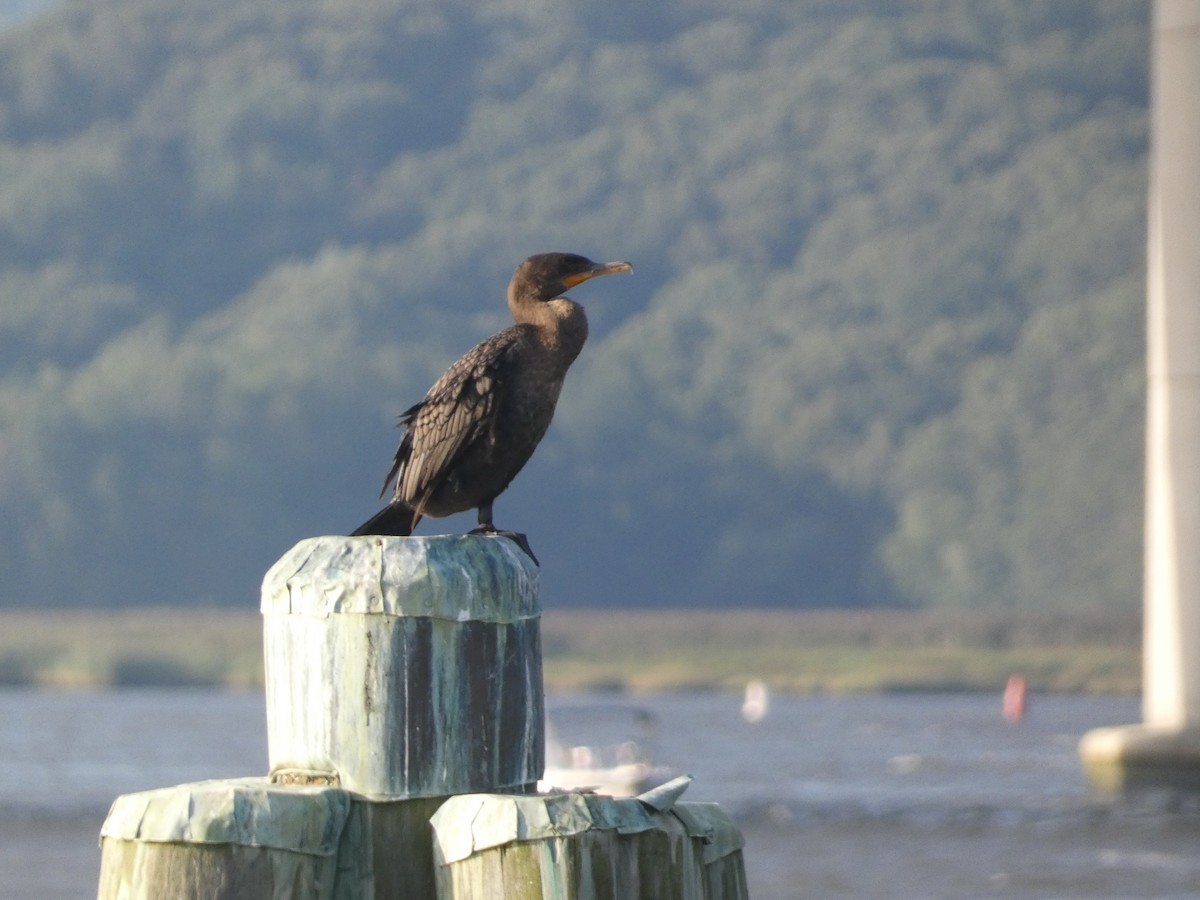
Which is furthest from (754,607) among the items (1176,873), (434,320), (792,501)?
(1176,873)

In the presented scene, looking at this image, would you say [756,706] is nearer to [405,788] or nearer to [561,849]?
[405,788]

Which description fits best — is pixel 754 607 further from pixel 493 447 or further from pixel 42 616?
pixel 493 447

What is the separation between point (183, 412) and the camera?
143 meters

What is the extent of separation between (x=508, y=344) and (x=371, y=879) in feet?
7.80

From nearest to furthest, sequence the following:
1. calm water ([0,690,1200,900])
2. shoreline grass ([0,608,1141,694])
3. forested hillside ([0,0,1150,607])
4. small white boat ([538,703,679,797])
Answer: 1. calm water ([0,690,1200,900])
2. small white boat ([538,703,679,797])
3. shoreline grass ([0,608,1141,694])
4. forested hillside ([0,0,1150,607])

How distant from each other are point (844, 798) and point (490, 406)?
35.0m

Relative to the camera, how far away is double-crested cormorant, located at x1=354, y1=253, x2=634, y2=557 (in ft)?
20.0

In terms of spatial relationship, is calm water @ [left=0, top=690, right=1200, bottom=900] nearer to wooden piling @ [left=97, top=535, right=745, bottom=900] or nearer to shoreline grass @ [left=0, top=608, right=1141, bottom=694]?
shoreline grass @ [left=0, top=608, right=1141, bottom=694]

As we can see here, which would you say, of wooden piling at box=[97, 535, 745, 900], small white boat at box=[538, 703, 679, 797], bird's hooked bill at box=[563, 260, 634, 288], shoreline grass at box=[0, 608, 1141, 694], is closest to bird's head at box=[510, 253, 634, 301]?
bird's hooked bill at box=[563, 260, 634, 288]

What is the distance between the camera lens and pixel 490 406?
6270 mm

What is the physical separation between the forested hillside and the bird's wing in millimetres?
121587

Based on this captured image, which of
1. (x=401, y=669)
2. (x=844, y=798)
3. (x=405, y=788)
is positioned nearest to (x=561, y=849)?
(x=405, y=788)

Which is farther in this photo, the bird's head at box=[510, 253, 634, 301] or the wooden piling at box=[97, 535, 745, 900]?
the bird's head at box=[510, 253, 634, 301]

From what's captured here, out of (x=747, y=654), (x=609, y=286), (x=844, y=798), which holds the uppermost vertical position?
(x=609, y=286)
